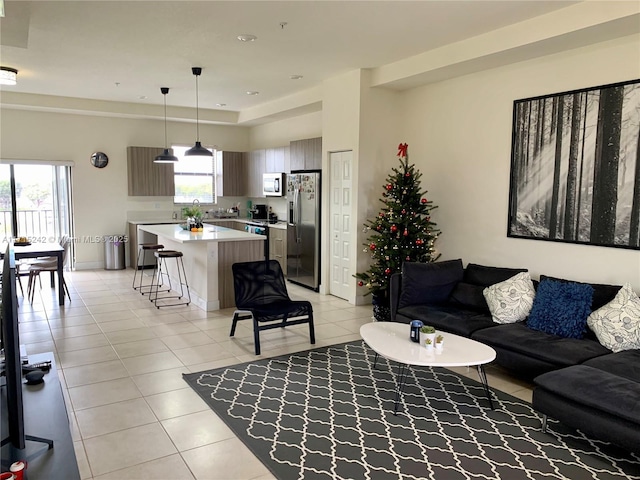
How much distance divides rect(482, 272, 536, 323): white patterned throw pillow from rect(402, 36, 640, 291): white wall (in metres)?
0.50

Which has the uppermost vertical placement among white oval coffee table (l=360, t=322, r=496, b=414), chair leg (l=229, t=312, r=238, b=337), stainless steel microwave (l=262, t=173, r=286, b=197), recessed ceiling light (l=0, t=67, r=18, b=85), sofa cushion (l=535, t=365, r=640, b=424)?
recessed ceiling light (l=0, t=67, r=18, b=85)

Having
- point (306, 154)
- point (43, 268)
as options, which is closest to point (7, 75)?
point (43, 268)

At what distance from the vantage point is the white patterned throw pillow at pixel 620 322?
11.4ft

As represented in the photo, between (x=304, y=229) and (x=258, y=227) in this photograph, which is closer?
(x=304, y=229)

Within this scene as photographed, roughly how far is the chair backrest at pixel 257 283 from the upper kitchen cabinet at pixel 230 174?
495 centimetres

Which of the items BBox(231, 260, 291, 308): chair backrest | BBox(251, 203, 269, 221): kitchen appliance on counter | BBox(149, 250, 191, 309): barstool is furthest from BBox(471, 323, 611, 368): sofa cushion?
BBox(251, 203, 269, 221): kitchen appliance on counter

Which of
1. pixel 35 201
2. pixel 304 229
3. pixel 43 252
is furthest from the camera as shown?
pixel 35 201

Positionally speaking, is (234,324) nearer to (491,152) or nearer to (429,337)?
(429,337)

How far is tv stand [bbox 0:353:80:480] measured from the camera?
214cm

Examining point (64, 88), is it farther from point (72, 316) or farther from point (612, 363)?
point (612, 363)

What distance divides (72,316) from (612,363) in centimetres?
552

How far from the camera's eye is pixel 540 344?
362cm

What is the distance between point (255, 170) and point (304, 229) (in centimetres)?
270

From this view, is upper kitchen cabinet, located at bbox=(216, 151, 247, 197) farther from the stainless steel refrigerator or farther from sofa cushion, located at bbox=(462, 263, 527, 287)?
sofa cushion, located at bbox=(462, 263, 527, 287)
